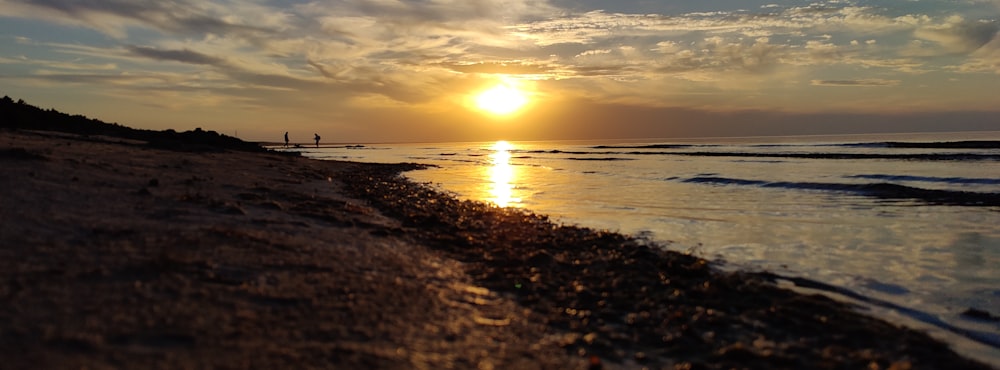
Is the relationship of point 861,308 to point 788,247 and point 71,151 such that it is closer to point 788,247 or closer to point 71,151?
point 788,247

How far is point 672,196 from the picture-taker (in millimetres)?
23000

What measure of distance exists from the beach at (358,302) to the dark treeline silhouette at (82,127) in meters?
21.7

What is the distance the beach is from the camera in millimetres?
4984

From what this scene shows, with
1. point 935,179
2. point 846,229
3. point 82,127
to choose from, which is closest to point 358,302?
point 846,229

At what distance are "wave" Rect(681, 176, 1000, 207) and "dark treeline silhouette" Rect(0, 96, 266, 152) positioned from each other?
3000 centimetres

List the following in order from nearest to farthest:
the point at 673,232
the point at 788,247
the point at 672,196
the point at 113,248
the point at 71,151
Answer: the point at 113,248 < the point at 788,247 < the point at 673,232 < the point at 71,151 < the point at 672,196

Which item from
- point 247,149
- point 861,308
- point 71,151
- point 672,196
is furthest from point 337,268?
point 247,149

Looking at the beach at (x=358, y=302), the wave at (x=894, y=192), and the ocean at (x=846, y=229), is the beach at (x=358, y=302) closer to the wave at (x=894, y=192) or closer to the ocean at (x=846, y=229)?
the ocean at (x=846, y=229)

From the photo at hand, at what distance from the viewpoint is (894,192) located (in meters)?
23.2

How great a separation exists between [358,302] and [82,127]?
1412 inches

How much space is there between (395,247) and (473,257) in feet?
4.69

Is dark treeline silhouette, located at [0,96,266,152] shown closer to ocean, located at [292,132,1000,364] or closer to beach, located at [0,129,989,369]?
ocean, located at [292,132,1000,364]

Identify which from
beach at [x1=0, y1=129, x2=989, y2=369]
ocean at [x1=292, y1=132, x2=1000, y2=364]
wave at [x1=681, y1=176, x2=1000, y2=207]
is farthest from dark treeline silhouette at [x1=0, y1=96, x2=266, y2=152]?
wave at [x1=681, y1=176, x2=1000, y2=207]

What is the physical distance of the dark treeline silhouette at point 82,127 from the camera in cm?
2831
